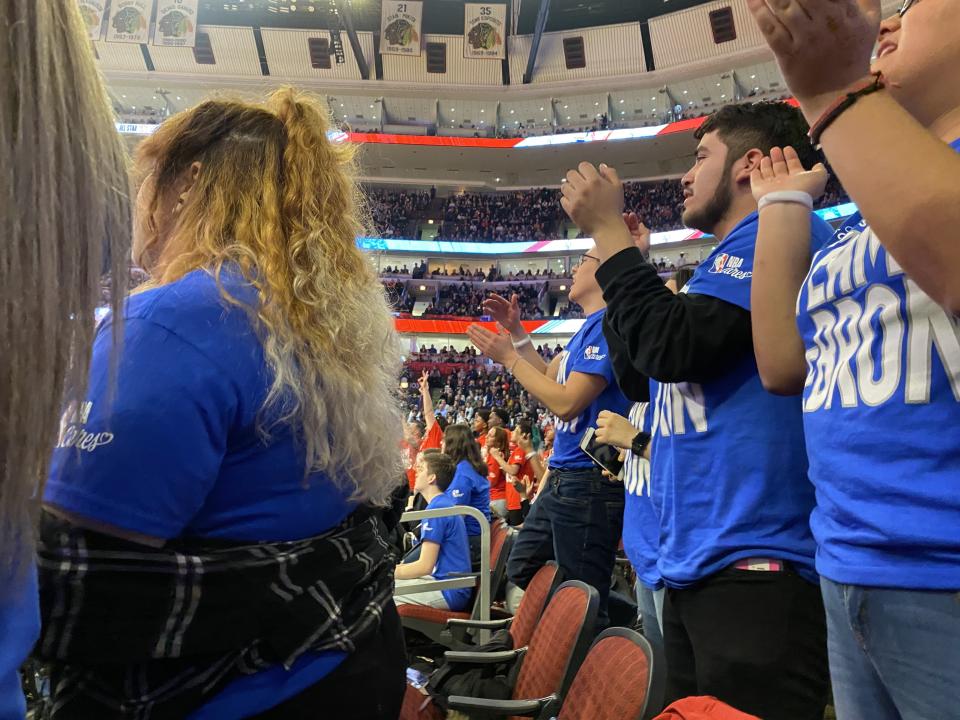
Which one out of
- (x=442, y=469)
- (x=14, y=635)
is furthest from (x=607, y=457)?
(x=14, y=635)

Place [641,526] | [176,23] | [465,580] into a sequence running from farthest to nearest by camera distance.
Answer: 1. [176,23]
2. [465,580]
3. [641,526]

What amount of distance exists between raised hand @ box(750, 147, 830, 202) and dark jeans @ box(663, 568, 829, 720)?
71cm

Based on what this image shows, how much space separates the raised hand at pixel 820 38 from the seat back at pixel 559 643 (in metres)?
1.36

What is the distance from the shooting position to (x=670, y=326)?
136cm

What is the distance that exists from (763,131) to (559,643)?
1.41 m

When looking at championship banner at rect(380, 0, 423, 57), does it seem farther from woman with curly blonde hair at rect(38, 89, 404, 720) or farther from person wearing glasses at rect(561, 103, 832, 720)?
woman with curly blonde hair at rect(38, 89, 404, 720)

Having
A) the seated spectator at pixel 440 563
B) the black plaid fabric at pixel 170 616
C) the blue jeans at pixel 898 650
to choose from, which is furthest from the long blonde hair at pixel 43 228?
the seated spectator at pixel 440 563

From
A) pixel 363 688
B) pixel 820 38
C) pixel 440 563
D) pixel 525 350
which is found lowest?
pixel 440 563

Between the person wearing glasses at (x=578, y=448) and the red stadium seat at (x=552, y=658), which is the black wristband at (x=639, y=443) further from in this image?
the person wearing glasses at (x=578, y=448)

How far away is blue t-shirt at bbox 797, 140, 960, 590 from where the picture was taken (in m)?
0.75

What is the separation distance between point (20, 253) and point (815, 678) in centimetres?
133

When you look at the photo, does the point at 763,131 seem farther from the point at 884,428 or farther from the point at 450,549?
the point at 450,549

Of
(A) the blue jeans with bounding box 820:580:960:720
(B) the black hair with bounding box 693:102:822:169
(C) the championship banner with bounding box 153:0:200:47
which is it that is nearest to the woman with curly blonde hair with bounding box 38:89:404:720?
(A) the blue jeans with bounding box 820:580:960:720

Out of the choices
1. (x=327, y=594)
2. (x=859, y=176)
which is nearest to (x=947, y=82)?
(x=859, y=176)
